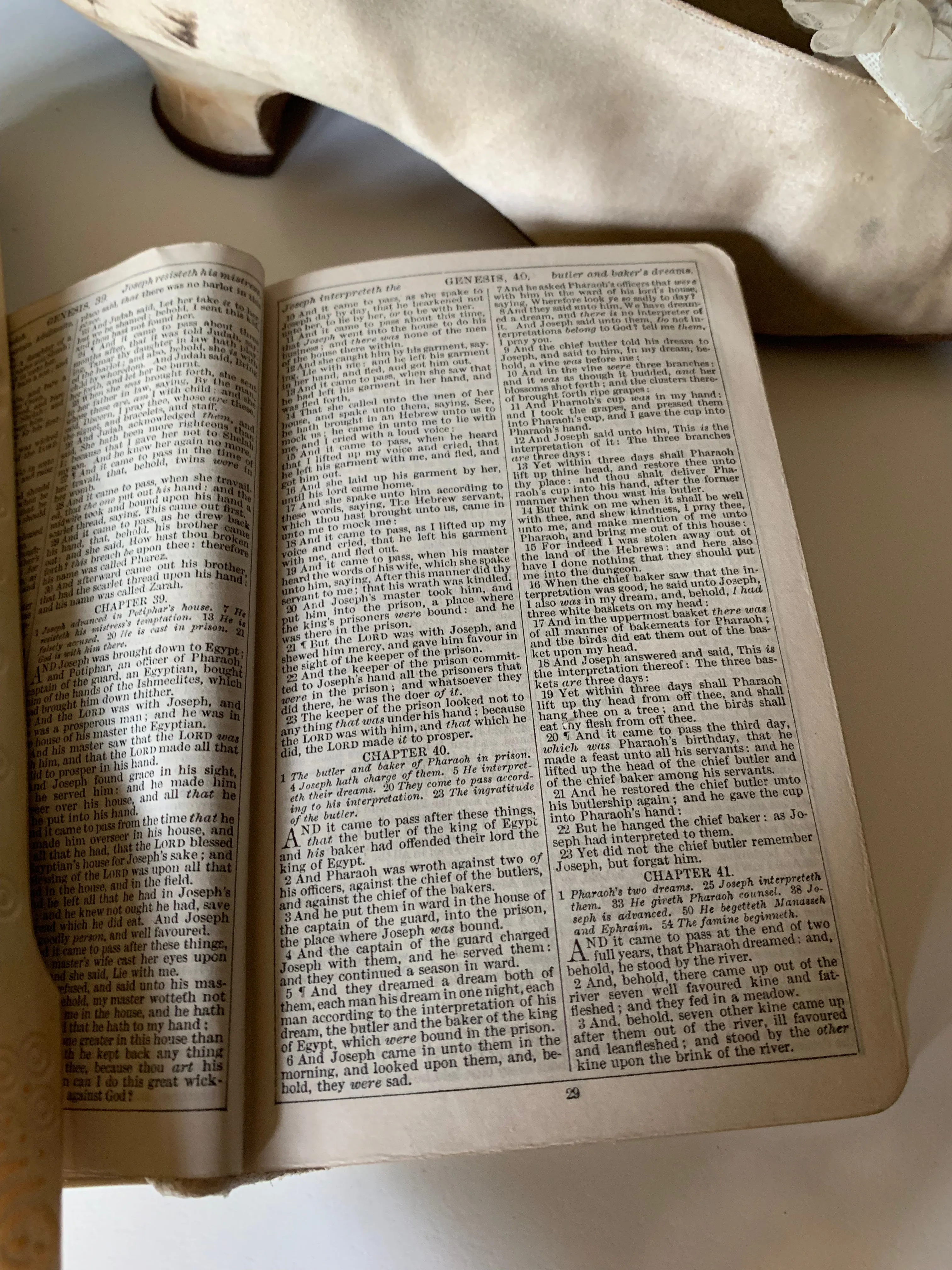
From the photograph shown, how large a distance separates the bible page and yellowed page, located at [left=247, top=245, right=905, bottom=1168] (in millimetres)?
27

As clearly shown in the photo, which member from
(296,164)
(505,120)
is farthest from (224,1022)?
(296,164)

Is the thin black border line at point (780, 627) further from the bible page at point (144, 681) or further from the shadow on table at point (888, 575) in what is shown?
the bible page at point (144, 681)

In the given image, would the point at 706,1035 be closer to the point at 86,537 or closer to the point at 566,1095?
the point at 566,1095

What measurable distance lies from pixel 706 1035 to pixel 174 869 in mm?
285

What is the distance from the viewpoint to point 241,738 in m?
0.49

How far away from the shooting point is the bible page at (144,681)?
0.43 m


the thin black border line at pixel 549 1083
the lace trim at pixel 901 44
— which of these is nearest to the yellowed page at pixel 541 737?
the thin black border line at pixel 549 1083

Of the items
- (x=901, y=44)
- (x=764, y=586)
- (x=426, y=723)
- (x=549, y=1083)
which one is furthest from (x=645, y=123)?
(x=549, y=1083)

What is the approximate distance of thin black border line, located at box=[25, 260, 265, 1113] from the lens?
0.42 meters

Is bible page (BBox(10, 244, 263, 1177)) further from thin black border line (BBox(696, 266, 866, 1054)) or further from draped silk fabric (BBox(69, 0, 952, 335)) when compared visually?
thin black border line (BBox(696, 266, 866, 1054))

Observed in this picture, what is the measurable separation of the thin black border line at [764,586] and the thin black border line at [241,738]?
20mm

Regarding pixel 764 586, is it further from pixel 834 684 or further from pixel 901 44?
pixel 901 44

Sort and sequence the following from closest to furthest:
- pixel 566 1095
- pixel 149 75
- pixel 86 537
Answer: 1. pixel 566 1095
2. pixel 86 537
3. pixel 149 75

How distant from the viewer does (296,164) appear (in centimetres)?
78
